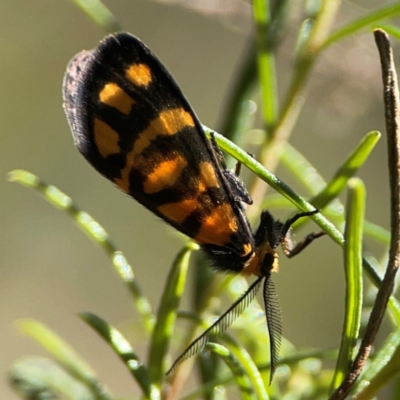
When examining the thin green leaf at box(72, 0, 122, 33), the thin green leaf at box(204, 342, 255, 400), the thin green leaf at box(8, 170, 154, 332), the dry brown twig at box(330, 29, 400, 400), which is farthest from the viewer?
the thin green leaf at box(72, 0, 122, 33)

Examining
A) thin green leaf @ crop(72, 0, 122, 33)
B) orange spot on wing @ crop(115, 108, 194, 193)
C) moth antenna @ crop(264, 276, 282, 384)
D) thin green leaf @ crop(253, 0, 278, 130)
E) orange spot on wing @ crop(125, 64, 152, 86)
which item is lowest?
moth antenna @ crop(264, 276, 282, 384)

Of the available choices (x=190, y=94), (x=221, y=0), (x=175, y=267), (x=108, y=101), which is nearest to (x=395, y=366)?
(x=175, y=267)

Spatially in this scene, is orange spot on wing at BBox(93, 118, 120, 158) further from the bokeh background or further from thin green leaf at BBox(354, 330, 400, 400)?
the bokeh background

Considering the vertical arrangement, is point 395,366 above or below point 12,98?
above

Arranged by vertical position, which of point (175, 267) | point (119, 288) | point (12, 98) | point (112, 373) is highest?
point (175, 267)

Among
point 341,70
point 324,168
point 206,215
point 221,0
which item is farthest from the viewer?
point 324,168

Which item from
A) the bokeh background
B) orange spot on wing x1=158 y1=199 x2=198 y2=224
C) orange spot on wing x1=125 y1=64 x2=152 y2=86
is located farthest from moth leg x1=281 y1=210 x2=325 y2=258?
the bokeh background

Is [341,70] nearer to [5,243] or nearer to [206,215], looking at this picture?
[206,215]

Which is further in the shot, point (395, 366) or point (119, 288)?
point (119, 288)
